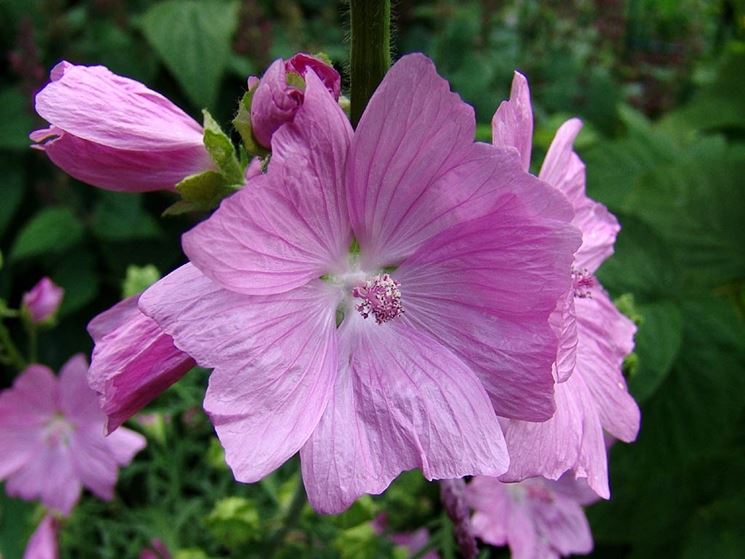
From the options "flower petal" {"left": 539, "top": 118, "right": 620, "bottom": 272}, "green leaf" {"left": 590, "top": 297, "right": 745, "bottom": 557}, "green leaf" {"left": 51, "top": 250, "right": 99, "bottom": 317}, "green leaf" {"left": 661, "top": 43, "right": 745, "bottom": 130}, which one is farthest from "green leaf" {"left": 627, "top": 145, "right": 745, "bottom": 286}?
"green leaf" {"left": 51, "top": 250, "right": 99, "bottom": 317}

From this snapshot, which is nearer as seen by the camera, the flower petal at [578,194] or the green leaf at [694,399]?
the flower petal at [578,194]

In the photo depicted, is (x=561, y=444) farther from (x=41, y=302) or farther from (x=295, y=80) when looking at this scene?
(x=41, y=302)

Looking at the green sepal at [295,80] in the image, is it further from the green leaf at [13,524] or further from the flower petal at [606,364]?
the green leaf at [13,524]

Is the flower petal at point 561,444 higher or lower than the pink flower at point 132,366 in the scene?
lower

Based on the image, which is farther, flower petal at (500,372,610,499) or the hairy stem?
the hairy stem

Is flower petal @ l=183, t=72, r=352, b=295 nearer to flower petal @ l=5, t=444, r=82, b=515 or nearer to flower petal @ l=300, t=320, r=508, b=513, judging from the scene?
flower petal @ l=300, t=320, r=508, b=513

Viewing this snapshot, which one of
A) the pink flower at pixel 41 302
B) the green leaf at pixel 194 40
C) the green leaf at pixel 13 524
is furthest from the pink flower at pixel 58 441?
the green leaf at pixel 194 40

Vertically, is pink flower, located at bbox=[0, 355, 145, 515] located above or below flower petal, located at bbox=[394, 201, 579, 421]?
below

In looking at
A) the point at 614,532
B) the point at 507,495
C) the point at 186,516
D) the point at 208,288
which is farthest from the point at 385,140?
the point at 614,532
